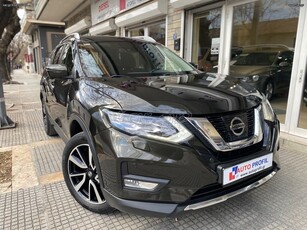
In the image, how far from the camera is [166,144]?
1.62m

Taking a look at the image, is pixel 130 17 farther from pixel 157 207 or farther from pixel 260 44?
pixel 157 207

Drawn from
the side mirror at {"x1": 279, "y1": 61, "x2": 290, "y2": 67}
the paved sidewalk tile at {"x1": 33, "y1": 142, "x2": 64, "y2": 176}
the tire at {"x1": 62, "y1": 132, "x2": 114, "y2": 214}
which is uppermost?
the side mirror at {"x1": 279, "y1": 61, "x2": 290, "y2": 67}

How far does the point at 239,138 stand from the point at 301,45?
274cm

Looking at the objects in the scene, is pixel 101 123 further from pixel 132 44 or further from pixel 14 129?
pixel 14 129

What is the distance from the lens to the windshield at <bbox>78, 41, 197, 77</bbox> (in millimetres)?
2582

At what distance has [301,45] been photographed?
146 inches

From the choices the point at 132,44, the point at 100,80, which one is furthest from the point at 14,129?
the point at 100,80

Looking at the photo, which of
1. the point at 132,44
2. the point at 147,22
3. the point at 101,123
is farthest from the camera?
the point at 147,22

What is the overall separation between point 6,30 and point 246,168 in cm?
1659

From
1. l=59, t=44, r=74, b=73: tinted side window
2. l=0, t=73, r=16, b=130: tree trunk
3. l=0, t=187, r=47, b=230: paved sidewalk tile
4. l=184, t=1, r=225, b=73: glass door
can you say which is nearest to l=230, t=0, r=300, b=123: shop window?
l=184, t=1, r=225, b=73: glass door

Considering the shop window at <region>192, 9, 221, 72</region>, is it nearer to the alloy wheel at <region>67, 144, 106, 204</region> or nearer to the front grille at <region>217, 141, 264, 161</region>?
the front grille at <region>217, 141, 264, 161</region>

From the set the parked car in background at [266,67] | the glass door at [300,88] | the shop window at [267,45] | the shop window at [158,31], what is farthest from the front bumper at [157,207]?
the shop window at [158,31]

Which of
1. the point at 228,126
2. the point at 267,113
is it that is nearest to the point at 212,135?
the point at 228,126

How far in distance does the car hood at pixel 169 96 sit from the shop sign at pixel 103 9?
24.9ft
